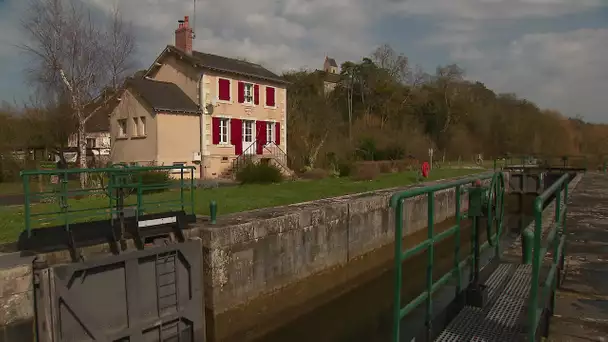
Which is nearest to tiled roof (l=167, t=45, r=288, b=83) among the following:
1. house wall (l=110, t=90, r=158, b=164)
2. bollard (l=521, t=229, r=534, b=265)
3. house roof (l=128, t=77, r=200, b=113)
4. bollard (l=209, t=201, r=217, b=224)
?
house roof (l=128, t=77, r=200, b=113)

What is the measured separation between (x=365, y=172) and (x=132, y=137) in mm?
12934

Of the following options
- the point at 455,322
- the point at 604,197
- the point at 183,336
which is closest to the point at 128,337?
the point at 183,336

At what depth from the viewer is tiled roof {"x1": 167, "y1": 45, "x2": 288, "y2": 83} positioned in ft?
83.1

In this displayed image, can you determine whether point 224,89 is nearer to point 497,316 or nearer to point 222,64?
point 222,64

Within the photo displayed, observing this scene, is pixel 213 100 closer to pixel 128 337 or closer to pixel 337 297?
pixel 337 297

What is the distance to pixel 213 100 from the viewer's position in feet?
84.4

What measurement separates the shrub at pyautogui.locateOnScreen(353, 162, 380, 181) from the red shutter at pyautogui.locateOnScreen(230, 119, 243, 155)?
757cm

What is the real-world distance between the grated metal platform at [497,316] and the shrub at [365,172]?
1782 centimetres

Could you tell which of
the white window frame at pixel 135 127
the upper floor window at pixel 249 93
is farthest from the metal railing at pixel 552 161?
the white window frame at pixel 135 127

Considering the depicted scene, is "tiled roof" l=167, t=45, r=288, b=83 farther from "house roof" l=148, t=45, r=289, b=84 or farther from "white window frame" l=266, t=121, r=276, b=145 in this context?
"white window frame" l=266, t=121, r=276, b=145

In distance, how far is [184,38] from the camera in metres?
26.6

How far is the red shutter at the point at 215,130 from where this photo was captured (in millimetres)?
25656

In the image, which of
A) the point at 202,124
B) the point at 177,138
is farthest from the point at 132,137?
the point at 202,124

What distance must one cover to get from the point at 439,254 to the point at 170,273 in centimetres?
843
